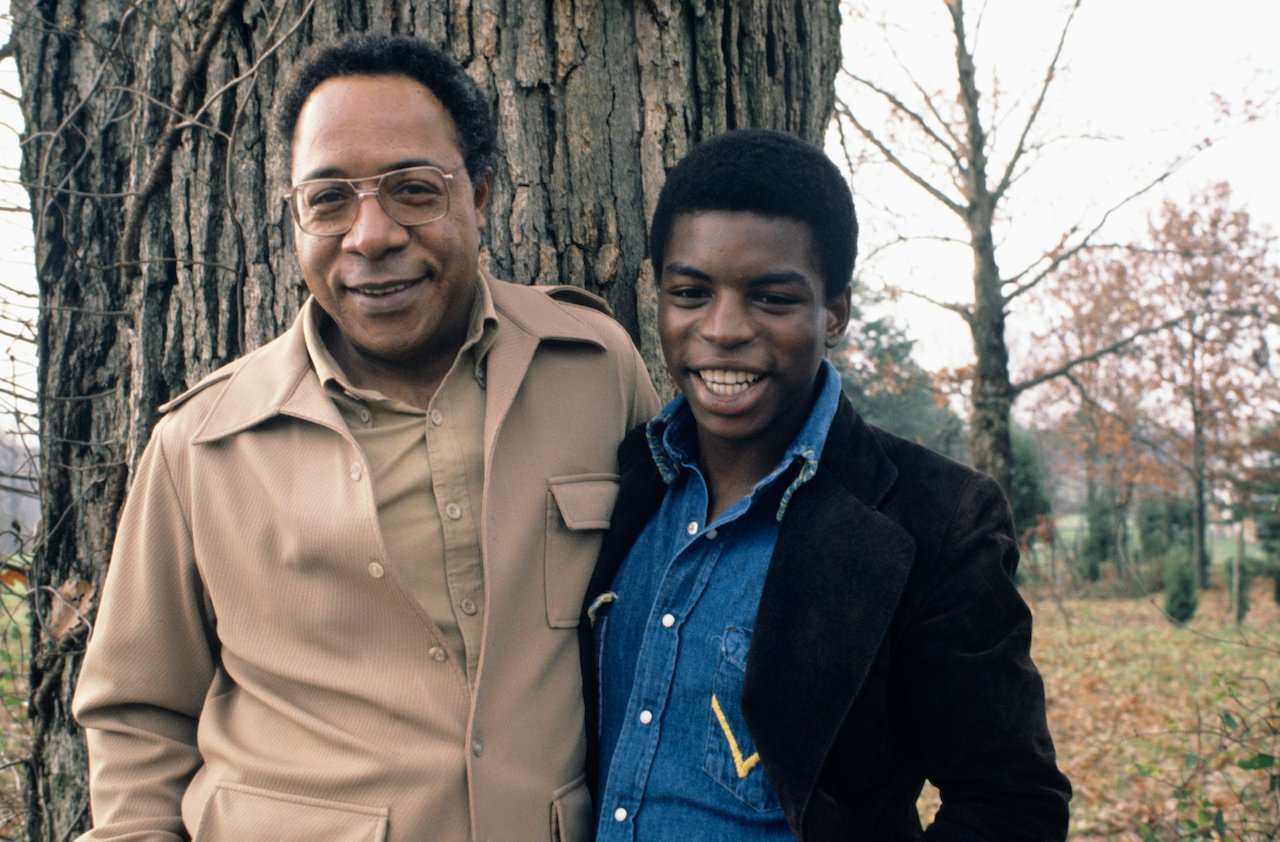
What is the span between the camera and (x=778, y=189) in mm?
2061

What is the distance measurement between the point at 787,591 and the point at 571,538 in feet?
1.88

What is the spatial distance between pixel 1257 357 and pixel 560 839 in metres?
26.2

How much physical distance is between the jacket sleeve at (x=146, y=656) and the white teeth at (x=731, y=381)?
3.74ft

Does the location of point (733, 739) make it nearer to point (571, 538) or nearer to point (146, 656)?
point (571, 538)

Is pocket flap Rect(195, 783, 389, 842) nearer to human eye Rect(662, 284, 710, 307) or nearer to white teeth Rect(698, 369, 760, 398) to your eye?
white teeth Rect(698, 369, 760, 398)

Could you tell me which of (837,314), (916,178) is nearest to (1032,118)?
(916,178)

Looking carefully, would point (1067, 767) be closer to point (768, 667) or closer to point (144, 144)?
point (768, 667)

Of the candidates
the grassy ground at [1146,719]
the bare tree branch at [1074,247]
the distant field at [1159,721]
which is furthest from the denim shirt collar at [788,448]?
the bare tree branch at [1074,247]

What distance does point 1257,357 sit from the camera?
934 inches

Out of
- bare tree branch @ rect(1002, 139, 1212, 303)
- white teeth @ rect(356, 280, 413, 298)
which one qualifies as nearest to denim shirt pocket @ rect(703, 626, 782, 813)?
white teeth @ rect(356, 280, 413, 298)

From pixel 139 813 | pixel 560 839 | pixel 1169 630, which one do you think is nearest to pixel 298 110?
pixel 139 813

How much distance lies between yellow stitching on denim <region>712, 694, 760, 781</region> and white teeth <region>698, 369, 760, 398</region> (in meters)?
0.61

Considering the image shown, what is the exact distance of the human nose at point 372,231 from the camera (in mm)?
2119

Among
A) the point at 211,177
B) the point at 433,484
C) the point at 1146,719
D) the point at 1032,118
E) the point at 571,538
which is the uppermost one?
the point at 1032,118
